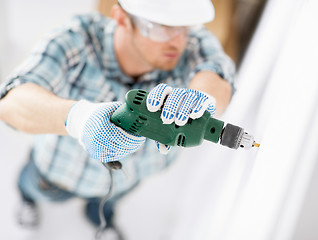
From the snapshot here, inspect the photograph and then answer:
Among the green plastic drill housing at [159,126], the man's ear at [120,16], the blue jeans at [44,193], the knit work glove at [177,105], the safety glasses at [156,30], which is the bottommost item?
the blue jeans at [44,193]

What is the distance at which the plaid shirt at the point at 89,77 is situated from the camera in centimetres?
87

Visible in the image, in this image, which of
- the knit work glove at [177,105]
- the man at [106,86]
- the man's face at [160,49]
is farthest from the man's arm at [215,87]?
the knit work glove at [177,105]

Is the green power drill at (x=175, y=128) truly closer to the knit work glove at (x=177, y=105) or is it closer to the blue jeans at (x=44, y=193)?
the knit work glove at (x=177, y=105)

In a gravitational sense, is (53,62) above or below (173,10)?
below

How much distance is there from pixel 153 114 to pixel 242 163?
1.12 feet

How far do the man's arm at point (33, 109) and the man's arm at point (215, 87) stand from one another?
0.34 metres

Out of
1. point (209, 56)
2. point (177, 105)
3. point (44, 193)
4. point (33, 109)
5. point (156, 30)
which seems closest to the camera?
point (177, 105)

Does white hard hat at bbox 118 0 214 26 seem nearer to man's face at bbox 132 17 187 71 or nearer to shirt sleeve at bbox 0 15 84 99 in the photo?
man's face at bbox 132 17 187 71

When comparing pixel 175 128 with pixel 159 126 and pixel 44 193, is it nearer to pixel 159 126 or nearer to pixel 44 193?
pixel 159 126

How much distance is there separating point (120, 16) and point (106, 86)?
0.75 feet

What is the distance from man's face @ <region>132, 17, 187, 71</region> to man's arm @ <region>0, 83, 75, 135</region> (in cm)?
33

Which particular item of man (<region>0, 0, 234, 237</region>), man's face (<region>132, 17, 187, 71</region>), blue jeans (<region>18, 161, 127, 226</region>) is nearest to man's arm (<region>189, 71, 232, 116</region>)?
man (<region>0, 0, 234, 237</region>)

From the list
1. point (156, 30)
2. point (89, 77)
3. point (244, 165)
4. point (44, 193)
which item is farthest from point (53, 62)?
point (44, 193)

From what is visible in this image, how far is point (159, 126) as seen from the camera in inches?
22.4
